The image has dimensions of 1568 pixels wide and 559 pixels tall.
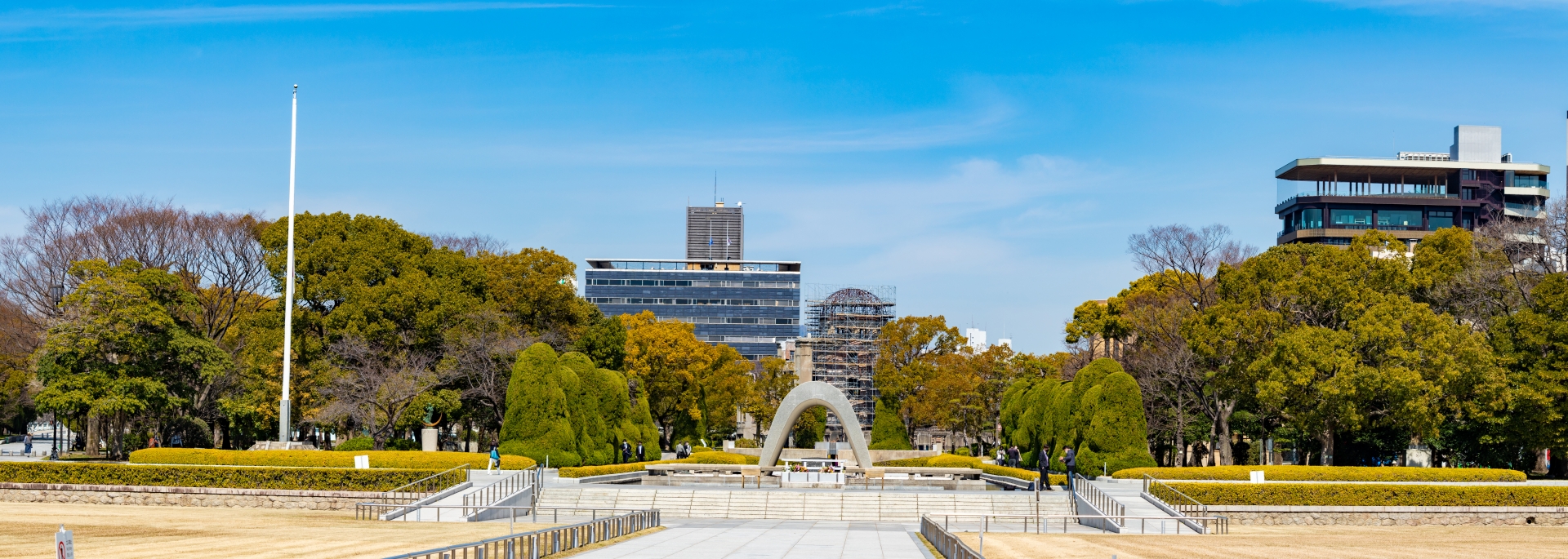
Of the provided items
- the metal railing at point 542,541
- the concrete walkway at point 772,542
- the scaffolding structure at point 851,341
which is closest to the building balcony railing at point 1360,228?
the scaffolding structure at point 851,341

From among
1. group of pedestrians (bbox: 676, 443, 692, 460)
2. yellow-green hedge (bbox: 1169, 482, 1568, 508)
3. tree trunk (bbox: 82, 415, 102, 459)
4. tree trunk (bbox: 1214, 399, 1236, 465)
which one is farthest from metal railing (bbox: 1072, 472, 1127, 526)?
tree trunk (bbox: 82, 415, 102, 459)

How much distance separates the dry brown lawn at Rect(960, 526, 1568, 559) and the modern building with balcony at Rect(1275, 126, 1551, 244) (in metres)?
64.4

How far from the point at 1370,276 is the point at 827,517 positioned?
22852mm

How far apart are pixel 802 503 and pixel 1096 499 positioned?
7.36 m

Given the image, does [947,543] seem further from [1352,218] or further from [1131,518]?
[1352,218]

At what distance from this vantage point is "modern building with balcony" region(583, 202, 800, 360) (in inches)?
5522

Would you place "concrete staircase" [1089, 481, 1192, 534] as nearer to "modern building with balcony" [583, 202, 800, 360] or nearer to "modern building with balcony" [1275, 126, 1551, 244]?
"modern building with balcony" [1275, 126, 1551, 244]

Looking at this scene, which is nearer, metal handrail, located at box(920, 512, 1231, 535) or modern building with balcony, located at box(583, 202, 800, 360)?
metal handrail, located at box(920, 512, 1231, 535)

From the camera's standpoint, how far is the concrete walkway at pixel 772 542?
20.4 meters

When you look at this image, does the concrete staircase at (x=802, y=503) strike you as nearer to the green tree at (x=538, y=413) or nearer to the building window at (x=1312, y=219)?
the green tree at (x=538, y=413)

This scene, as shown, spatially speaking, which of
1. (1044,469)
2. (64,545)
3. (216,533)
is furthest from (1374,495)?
(64,545)

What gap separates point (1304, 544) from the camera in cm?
2241

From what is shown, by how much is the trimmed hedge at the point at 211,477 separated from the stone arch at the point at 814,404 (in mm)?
16921

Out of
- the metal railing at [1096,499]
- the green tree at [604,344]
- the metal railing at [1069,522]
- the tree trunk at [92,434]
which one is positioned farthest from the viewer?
the green tree at [604,344]
